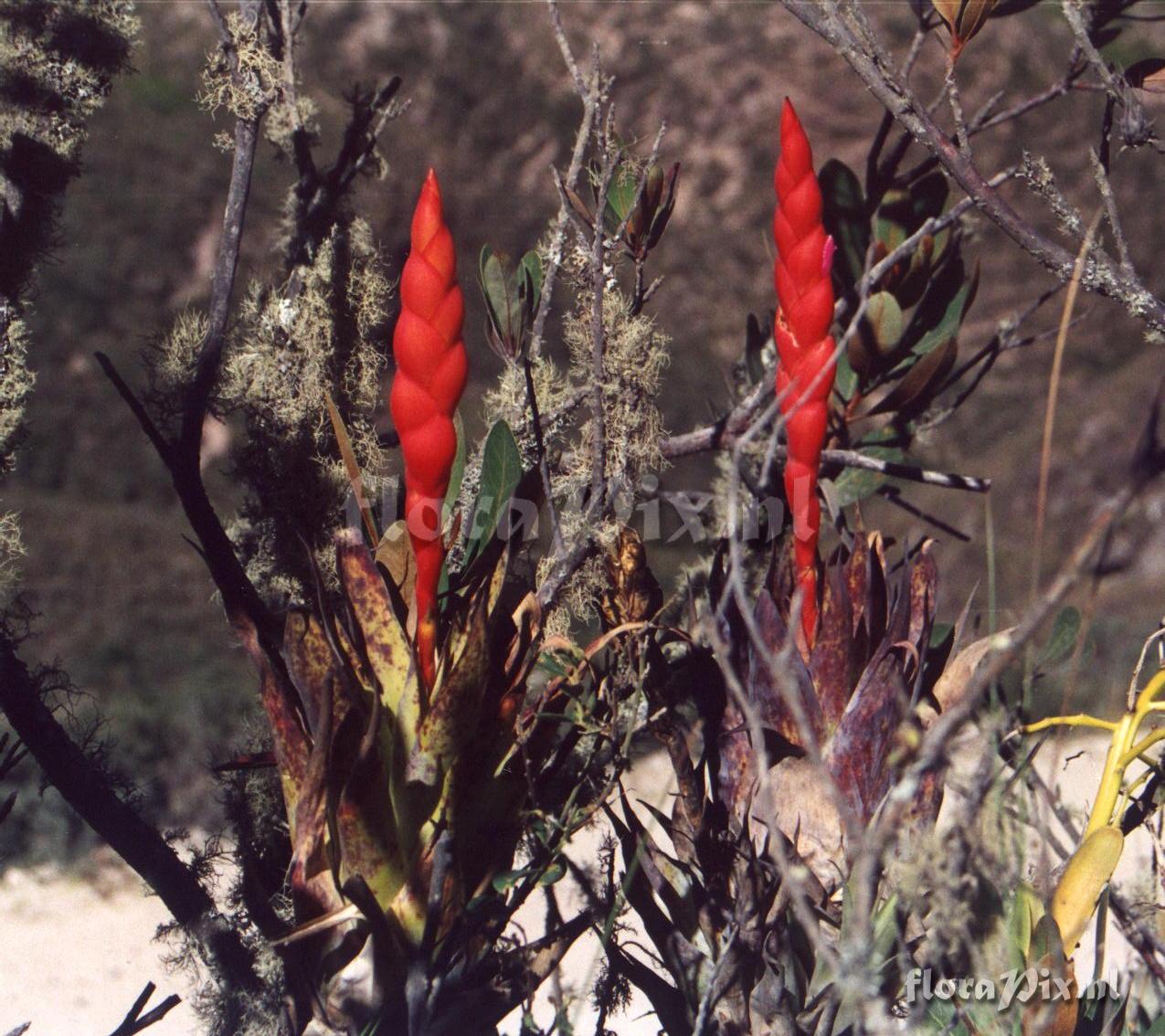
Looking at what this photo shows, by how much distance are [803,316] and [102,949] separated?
89 centimetres

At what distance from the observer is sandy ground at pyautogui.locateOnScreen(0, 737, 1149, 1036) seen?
841mm

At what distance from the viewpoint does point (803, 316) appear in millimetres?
512

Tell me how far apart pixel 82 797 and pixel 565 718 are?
0.82 ft

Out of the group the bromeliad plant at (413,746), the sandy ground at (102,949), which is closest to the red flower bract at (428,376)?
the bromeliad plant at (413,746)

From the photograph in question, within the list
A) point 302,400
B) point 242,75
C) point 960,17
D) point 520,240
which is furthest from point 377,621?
point 520,240

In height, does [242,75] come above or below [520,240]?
below

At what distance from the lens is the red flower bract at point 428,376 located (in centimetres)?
43

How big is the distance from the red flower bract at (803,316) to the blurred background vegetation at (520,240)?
1378 millimetres

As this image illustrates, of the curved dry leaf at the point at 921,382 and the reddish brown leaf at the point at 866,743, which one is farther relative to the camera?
the curved dry leaf at the point at 921,382

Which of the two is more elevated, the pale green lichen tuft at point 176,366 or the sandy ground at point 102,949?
the pale green lichen tuft at point 176,366

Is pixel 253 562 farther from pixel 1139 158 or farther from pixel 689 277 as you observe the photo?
pixel 1139 158

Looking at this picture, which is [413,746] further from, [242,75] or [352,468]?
[242,75]

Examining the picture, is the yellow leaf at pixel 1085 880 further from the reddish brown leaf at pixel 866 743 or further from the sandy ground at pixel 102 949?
the sandy ground at pixel 102 949

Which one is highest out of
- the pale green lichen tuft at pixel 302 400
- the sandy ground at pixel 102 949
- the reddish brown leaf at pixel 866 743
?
the pale green lichen tuft at pixel 302 400
